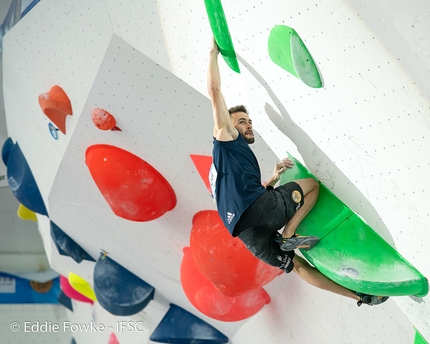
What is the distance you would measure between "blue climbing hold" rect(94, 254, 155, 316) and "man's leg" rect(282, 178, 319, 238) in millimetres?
2481

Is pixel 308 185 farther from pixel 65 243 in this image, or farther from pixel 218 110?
pixel 65 243

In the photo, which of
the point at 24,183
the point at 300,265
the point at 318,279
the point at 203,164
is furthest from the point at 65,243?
the point at 318,279

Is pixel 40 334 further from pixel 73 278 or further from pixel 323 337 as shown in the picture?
pixel 323 337

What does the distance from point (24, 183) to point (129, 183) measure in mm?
1839

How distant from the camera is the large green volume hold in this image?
95.7 inches

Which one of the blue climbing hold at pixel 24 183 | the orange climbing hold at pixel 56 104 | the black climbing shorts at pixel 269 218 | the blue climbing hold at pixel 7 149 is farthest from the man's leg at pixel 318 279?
the blue climbing hold at pixel 7 149

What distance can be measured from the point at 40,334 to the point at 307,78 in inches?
292

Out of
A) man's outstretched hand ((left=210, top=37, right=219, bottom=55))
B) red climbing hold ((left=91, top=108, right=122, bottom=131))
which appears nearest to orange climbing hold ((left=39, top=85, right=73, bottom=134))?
red climbing hold ((left=91, top=108, right=122, bottom=131))

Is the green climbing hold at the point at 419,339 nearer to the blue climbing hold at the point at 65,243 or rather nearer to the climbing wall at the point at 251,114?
the climbing wall at the point at 251,114

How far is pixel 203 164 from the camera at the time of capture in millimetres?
3594

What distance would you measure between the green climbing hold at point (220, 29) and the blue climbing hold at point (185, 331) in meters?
2.94

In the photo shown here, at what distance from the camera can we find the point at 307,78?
2238 millimetres

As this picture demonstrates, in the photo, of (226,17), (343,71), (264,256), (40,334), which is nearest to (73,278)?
(40,334)

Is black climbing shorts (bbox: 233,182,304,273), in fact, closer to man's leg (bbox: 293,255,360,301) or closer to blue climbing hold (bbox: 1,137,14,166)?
man's leg (bbox: 293,255,360,301)
